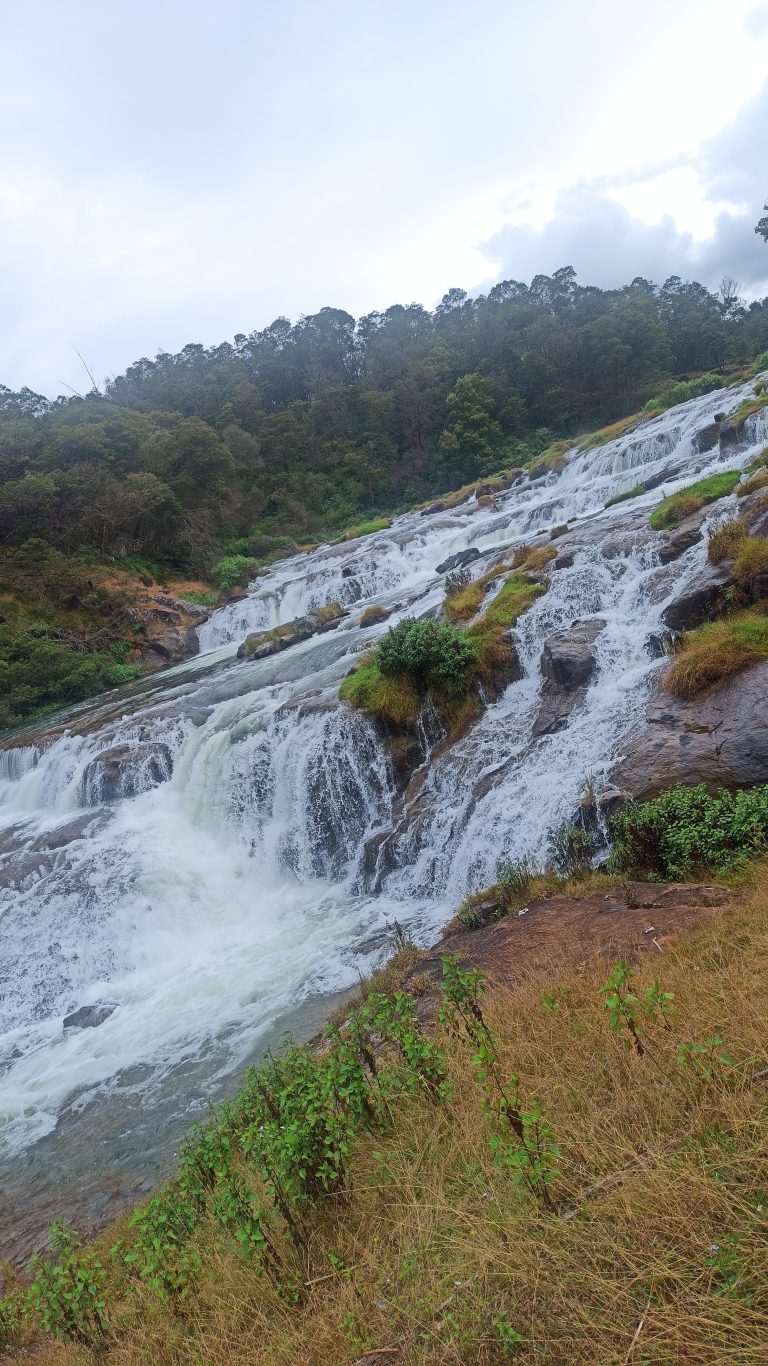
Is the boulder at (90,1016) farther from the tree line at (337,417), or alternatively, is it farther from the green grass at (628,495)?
the tree line at (337,417)

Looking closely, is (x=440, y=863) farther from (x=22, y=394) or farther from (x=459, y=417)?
(x=22, y=394)

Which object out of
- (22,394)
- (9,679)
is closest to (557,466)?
(9,679)

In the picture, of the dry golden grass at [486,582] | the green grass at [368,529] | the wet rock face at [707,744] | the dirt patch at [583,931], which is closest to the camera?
the dirt patch at [583,931]

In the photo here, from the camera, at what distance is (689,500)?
12.9 meters

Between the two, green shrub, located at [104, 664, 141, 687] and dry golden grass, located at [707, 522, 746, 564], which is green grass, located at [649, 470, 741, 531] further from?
green shrub, located at [104, 664, 141, 687]

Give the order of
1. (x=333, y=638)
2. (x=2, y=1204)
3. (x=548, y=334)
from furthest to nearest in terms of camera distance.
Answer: (x=548, y=334), (x=333, y=638), (x=2, y=1204)

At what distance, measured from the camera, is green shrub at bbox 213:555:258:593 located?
33812mm

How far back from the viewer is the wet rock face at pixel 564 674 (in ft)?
33.2

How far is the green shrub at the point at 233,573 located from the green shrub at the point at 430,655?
888 inches

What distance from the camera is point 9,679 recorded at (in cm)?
2478

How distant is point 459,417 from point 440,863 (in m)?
→ 42.4

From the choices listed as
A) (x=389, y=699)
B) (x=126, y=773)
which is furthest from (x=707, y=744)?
(x=126, y=773)

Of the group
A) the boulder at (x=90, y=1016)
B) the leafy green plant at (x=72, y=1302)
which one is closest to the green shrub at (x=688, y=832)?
the leafy green plant at (x=72, y=1302)

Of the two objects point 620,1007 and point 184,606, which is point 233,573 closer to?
point 184,606
